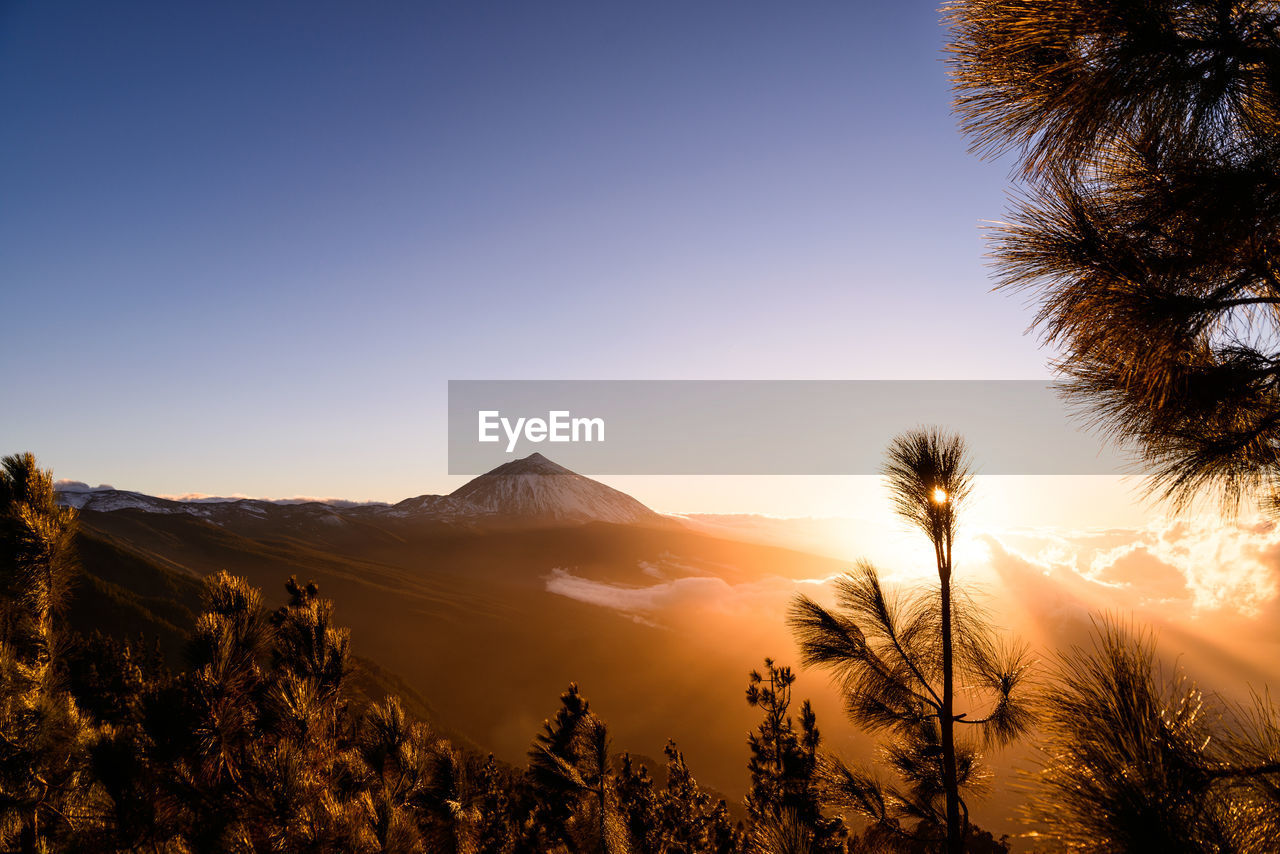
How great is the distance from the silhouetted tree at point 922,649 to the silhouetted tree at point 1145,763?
3095mm

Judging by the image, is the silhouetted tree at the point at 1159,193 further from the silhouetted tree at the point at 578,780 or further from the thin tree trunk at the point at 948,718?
the silhouetted tree at the point at 578,780

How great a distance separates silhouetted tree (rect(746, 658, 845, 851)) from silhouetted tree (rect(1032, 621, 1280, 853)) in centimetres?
441

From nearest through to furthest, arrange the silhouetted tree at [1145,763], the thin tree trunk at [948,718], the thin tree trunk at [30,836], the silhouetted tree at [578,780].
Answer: the silhouetted tree at [1145,763]
the thin tree trunk at [948,718]
the thin tree trunk at [30,836]
the silhouetted tree at [578,780]

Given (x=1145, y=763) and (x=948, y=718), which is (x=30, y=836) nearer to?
(x=948, y=718)

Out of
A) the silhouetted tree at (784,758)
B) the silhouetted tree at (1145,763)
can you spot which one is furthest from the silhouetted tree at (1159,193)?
the silhouetted tree at (784,758)

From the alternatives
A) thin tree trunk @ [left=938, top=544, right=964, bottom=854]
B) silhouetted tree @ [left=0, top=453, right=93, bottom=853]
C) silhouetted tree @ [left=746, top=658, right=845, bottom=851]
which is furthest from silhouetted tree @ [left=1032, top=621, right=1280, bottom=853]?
silhouetted tree @ [left=0, top=453, right=93, bottom=853]

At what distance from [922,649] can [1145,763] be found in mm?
3915

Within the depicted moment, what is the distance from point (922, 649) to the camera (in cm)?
552

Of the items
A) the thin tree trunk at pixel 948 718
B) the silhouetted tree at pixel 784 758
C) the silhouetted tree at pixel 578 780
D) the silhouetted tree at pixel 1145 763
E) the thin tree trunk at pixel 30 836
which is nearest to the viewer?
the silhouetted tree at pixel 1145 763

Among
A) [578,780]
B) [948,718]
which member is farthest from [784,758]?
[948,718]

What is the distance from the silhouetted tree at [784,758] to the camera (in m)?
7.62

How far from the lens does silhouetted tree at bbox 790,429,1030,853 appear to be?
5379mm

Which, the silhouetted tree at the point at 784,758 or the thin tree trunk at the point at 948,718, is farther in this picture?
the silhouetted tree at the point at 784,758

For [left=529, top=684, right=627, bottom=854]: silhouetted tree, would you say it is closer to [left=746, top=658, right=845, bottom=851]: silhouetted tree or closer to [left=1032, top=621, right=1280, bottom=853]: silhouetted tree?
[left=746, top=658, right=845, bottom=851]: silhouetted tree
